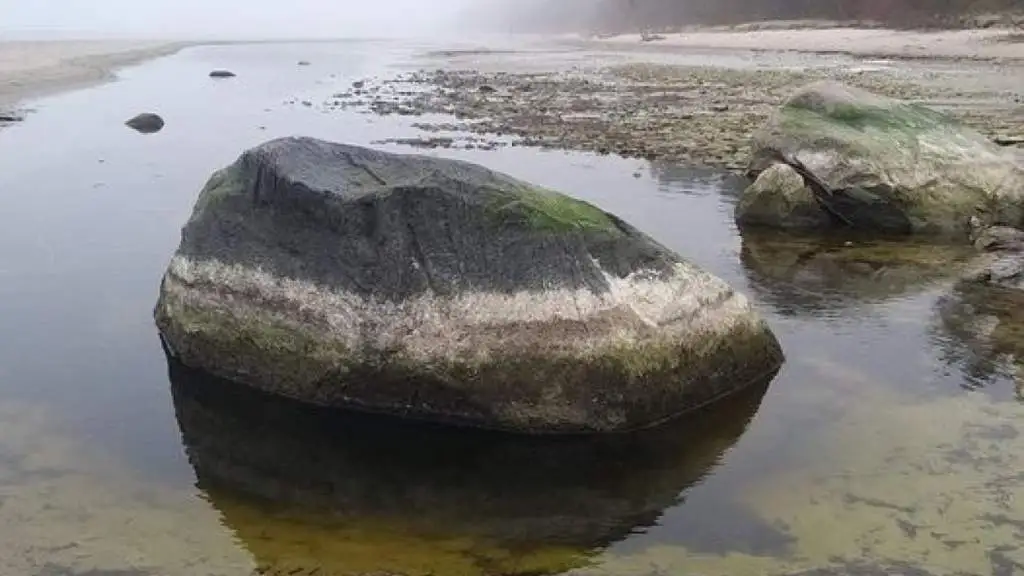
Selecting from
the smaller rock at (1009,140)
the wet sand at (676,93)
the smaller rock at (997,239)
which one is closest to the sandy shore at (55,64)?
the wet sand at (676,93)

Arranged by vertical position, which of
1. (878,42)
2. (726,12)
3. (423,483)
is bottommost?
(423,483)

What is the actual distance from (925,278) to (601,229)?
4.68 meters

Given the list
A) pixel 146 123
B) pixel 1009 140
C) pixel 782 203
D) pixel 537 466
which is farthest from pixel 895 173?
pixel 146 123

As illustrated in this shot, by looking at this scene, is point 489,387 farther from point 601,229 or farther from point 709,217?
point 709,217

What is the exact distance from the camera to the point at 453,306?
693cm

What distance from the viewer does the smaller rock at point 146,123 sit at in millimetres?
22514

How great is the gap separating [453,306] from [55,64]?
39.6 m

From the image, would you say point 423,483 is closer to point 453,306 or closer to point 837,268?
point 453,306

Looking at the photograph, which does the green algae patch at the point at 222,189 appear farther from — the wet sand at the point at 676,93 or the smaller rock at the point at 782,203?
the wet sand at the point at 676,93

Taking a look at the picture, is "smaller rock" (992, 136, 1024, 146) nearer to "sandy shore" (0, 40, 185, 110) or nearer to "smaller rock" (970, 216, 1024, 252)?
"smaller rock" (970, 216, 1024, 252)

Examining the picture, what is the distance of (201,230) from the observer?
319 inches

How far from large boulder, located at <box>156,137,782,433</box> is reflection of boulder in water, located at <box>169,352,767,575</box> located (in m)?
0.23

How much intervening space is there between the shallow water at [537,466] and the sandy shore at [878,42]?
3586 centimetres

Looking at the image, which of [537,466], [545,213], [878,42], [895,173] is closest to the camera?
[537,466]
